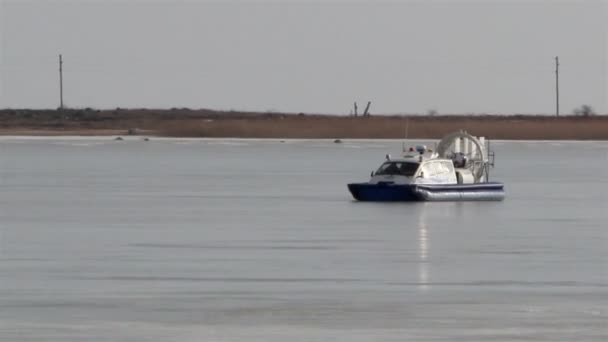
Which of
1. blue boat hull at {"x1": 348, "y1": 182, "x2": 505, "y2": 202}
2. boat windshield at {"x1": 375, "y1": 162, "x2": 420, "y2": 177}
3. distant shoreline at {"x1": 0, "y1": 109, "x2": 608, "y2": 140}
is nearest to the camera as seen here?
blue boat hull at {"x1": 348, "y1": 182, "x2": 505, "y2": 202}

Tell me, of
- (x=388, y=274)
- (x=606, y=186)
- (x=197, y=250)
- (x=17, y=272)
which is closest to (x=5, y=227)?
(x=197, y=250)

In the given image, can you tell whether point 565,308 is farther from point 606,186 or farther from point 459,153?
point 606,186

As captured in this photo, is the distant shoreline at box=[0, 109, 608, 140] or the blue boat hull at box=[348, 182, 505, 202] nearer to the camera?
the blue boat hull at box=[348, 182, 505, 202]

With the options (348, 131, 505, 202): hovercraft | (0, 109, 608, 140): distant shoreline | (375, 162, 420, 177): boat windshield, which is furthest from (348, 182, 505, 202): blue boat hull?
(0, 109, 608, 140): distant shoreline

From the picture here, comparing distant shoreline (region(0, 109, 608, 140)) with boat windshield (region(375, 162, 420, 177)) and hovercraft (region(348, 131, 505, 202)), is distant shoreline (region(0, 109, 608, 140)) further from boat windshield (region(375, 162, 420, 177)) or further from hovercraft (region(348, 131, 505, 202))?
boat windshield (region(375, 162, 420, 177))

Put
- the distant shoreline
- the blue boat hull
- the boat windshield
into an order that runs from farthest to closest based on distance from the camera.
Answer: the distant shoreline, the boat windshield, the blue boat hull

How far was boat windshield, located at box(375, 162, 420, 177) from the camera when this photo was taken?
141ft

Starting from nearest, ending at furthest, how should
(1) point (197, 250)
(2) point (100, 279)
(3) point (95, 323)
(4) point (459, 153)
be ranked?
(3) point (95, 323) → (2) point (100, 279) → (1) point (197, 250) → (4) point (459, 153)

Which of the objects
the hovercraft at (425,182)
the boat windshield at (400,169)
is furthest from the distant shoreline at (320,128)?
the boat windshield at (400,169)

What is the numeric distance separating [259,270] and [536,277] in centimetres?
387

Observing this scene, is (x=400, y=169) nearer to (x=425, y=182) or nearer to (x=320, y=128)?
(x=425, y=182)

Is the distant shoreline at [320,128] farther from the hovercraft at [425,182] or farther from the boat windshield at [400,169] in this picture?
the boat windshield at [400,169]

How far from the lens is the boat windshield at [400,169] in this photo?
42938 millimetres

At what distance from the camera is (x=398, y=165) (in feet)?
143
